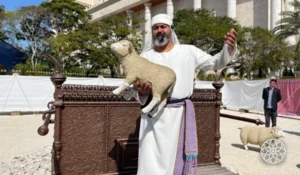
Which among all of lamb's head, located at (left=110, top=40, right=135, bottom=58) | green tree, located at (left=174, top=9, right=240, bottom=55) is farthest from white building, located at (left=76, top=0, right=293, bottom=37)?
lamb's head, located at (left=110, top=40, right=135, bottom=58)

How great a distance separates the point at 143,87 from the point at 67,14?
27.7 metres

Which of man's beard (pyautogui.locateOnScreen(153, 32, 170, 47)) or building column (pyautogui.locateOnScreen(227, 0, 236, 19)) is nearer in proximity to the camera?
man's beard (pyautogui.locateOnScreen(153, 32, 170, 47))

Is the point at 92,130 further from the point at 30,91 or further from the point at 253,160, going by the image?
the point at 30,91

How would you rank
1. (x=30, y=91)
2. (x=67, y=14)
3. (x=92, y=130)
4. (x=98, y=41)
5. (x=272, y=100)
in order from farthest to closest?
(x=67, y=14) < (x=98, y=41) < (x=30, y=91) < (x=272, y=100) < (x=92, y=130)

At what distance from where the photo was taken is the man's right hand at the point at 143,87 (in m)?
2.13

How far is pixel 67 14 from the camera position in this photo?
27938 millimetres

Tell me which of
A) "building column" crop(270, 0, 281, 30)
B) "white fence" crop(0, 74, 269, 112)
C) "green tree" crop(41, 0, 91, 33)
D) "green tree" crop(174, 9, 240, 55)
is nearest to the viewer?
"white fence" crop(0, 74, 269, 112)

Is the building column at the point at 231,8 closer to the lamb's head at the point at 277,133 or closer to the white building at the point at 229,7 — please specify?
the white building at the point at 229,7

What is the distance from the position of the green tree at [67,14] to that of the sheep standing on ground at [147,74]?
2593 centimetres

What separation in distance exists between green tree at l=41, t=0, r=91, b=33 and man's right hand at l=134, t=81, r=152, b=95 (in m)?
26.0

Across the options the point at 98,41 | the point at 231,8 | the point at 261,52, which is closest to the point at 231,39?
the point at 98,41

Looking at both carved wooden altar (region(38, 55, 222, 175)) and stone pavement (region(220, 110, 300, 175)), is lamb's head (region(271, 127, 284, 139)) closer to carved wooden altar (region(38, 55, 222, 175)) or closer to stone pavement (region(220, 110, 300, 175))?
stone pavement (region(220, 110, 300, 175))

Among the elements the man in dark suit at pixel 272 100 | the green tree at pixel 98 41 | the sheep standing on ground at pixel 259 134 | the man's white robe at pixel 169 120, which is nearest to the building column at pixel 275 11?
the green tree at pixel 98 41

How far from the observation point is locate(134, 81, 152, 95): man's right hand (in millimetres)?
2130
